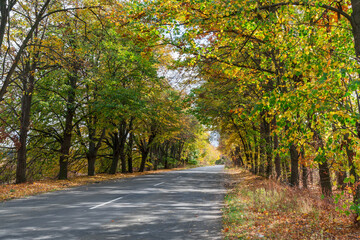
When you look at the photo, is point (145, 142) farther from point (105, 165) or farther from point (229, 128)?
point (229, 128)

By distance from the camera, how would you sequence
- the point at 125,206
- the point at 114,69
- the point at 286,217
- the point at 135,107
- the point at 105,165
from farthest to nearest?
the point at 105,165
the point at 114,69
the point at 135,107
the point at 125,206
the point at 286,217

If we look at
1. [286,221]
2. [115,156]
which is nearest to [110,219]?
[286,221]

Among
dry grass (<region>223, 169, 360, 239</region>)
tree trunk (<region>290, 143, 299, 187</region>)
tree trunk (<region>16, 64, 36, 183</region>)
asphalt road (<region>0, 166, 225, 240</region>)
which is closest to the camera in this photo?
dry grass (<region>223, 169, 360, 239</region>)

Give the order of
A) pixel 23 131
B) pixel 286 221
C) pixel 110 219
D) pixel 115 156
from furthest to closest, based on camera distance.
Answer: pixel 115 156 < pixel 23 131 < pixel 110 219 < pixel 286 221

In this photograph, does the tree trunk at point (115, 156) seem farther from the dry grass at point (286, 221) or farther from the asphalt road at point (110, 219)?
the dry grass at point (286, 221)

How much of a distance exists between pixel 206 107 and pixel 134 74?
8.54 m

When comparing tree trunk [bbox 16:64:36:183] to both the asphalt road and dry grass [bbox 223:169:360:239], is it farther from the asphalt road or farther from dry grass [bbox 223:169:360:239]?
dry grass [bbox 223:169:360:239]

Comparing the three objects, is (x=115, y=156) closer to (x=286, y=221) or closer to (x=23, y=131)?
(x=23, y=131)

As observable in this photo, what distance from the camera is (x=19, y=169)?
1612 centimetres

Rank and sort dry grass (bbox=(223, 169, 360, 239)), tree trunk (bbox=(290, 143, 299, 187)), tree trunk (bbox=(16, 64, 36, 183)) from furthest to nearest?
1. tree trunk (bbox=(16, 64, 36, 183))
2. tree trunk (bbox=(290, 143, 299, 187))
3. dry grass (bbox=(223, 169, 360, 239))

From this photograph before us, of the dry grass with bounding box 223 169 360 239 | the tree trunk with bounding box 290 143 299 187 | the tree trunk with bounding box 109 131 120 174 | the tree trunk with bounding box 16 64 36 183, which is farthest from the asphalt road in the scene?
the tree trunk with bounding box 109 131 120 174

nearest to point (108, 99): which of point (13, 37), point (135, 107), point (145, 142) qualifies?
point (135, 107)

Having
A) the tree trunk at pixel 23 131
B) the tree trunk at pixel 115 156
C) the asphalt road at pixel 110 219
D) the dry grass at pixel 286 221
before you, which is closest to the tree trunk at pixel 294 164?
the dry grass at pixel 286 221

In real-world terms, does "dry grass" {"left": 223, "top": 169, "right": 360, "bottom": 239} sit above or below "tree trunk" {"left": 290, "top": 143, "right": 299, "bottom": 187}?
below
